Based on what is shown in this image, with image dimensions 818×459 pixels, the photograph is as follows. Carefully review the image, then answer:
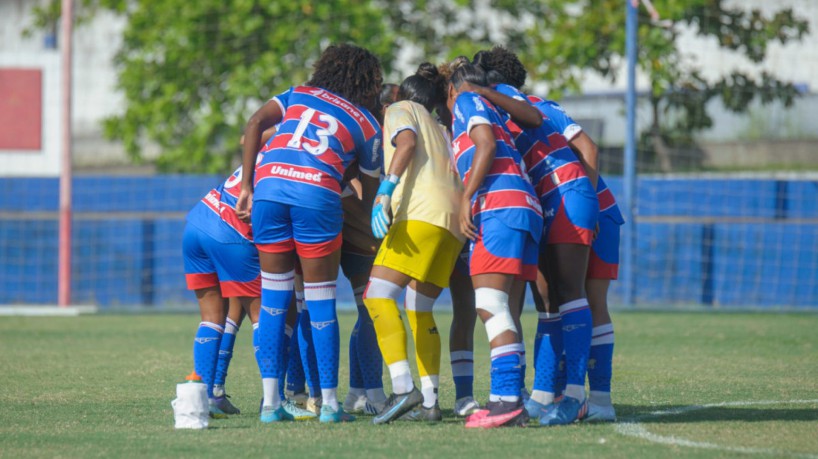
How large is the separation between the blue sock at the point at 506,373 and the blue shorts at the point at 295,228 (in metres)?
1.08

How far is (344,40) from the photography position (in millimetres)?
17000

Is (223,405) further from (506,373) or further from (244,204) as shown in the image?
(506,373)

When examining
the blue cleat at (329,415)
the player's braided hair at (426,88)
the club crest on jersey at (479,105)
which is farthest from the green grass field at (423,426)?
the player's braided hair at (426,88)

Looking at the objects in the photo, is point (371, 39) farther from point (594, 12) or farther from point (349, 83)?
point (349, 83)

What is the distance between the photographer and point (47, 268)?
16047mm

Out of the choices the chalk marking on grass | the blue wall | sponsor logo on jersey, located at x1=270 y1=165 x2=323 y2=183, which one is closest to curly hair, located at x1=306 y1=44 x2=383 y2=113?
sponsor logo on jersey, located at x1=270 y1=165 x2=323 y2=183

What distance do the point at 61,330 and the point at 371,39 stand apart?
7.58 m

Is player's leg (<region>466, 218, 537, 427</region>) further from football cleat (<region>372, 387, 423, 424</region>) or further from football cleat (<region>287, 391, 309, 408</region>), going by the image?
football cleat (<region>287, 391, 309, 408</region>)

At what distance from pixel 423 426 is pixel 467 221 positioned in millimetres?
1087

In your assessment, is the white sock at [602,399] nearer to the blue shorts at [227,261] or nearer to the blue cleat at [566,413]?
the blue cleat at [566,413]

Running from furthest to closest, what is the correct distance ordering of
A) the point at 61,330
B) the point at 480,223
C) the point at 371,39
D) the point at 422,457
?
the point at 371,39 < the point at 61,330 < the point at 480,223 < the point at 422,457

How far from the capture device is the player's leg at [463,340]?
616cm

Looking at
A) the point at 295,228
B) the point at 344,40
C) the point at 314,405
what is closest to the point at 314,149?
the point at 295,228

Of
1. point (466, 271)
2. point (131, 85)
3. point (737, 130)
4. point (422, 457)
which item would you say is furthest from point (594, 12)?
point (422, 457)
